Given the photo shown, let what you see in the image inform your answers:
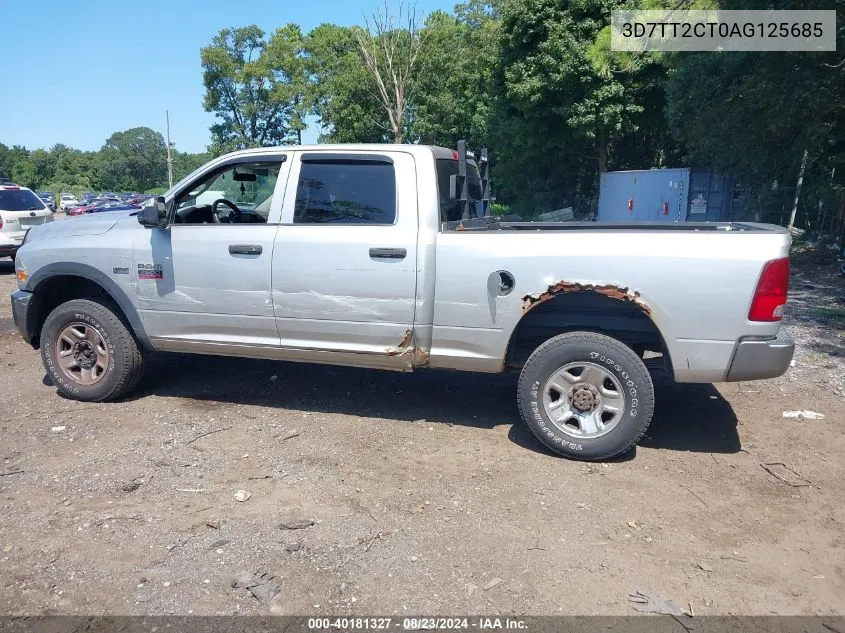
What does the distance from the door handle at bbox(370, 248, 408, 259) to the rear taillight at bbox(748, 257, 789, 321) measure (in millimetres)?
2230

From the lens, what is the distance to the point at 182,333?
5262 millimetres

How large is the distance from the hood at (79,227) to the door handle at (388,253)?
7.63 ft

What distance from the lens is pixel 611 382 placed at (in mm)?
4418

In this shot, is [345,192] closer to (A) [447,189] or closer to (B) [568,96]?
(A) [447,189]

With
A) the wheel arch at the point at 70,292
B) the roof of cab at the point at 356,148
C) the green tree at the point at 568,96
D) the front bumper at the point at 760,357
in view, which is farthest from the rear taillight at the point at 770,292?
the green tree at the point at 568,96

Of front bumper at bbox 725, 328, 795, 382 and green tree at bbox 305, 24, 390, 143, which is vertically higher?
green tree at bbox 305, 24, 390, 143

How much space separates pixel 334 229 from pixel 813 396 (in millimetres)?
4317

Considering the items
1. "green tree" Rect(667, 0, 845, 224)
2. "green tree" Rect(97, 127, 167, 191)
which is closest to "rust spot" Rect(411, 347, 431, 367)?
"green tree" Rect(667, 0, 845, 224)

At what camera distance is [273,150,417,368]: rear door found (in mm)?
4660

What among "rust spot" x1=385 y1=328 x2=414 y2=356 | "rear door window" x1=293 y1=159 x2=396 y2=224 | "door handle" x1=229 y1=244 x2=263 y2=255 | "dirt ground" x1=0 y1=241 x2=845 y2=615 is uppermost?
"rear door window" x1=293 y1=159 x2=396 y2=224

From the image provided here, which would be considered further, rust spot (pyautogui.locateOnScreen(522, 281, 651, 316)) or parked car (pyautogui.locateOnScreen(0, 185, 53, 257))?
parked car (pyautogui.locateOnScreen(0, 185, 53, 257))

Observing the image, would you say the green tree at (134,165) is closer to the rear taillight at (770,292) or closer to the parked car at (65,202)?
the parked car at (65,202)

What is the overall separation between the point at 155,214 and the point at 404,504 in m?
2.90

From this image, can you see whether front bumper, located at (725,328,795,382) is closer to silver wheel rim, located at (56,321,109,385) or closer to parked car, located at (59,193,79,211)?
silver wheel rim, located at (56,321,109,385)
